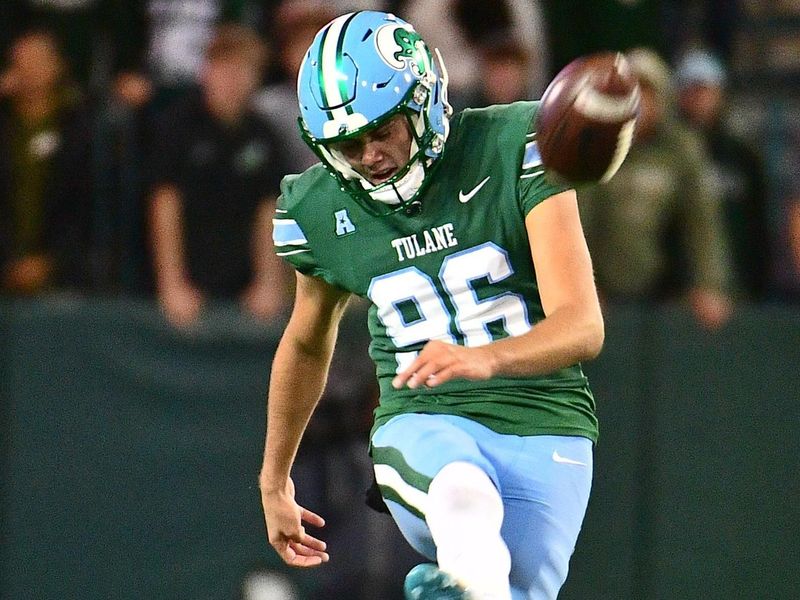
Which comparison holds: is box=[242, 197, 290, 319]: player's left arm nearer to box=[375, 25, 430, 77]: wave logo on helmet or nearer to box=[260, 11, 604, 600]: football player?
box=[260, 11, 604, 600]: football player

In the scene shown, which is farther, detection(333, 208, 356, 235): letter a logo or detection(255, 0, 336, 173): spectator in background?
detection(255, 0, 336, 173): spectator in background

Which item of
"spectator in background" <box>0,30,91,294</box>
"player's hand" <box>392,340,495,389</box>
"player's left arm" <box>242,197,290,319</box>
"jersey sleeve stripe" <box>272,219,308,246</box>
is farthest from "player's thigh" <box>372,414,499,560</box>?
"spectator in background" <box>0,30,91,294</box>

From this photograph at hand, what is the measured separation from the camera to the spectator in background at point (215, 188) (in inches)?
261

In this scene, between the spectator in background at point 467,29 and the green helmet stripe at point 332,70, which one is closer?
the green helmet stripe at point 332,70

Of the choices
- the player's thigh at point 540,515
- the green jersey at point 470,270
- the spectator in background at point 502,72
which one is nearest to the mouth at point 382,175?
the green jersey at point 470,270

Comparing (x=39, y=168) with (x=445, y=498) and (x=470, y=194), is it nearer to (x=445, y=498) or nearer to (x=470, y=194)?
(x=470, y=194)

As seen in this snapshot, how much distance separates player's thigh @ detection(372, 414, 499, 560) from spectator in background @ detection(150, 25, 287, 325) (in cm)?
291

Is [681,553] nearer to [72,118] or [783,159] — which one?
[783,159]

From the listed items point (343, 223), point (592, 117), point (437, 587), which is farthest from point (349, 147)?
point (437, 587)

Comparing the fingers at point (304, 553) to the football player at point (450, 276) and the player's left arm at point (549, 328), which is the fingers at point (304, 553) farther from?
the player's left arm at point (549, 328)

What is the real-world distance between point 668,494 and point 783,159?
221 cm

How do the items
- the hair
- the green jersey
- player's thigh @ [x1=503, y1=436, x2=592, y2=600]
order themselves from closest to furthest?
player's thigh @ [x1=503, y1=436, x2=592, y2=600] → the green jersey → the hair

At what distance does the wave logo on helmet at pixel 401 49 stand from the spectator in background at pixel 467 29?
3.16 meters

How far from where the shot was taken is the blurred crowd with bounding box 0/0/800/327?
21.9ft
